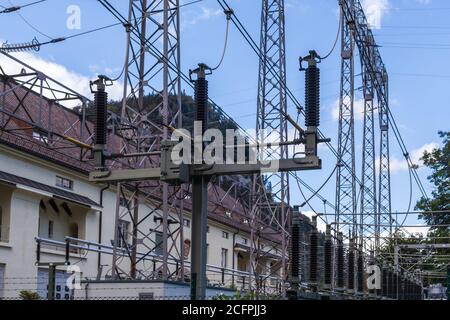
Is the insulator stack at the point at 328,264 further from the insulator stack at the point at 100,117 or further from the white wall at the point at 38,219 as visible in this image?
the insulator stack at the point at 100,117

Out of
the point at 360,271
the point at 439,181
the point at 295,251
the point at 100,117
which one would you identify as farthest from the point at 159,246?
the point at 439,181

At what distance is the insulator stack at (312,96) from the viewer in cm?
1119

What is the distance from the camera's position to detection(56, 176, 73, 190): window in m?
28.0

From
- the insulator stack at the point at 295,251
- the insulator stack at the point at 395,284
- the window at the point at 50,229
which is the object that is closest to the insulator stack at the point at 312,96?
the insulator stack at the point at 295,251

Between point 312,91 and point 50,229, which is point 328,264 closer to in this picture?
point 312,91

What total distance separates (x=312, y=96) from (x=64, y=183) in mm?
18717

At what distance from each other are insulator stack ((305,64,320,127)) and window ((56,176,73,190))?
59.6ft

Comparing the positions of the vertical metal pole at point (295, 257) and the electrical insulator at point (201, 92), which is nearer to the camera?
the electrical insulator at point (201, 92)

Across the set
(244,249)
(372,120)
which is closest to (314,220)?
(372,120)

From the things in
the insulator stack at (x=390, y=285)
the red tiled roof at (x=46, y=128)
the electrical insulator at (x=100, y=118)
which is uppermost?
the red tiled roof at (x=46, y=128)

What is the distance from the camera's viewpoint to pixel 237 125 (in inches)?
888

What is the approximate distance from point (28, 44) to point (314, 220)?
29.5 ft

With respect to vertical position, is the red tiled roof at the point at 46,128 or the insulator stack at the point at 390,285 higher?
the red tiled roof at the point at 46,128

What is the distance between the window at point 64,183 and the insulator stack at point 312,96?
18171 mm
